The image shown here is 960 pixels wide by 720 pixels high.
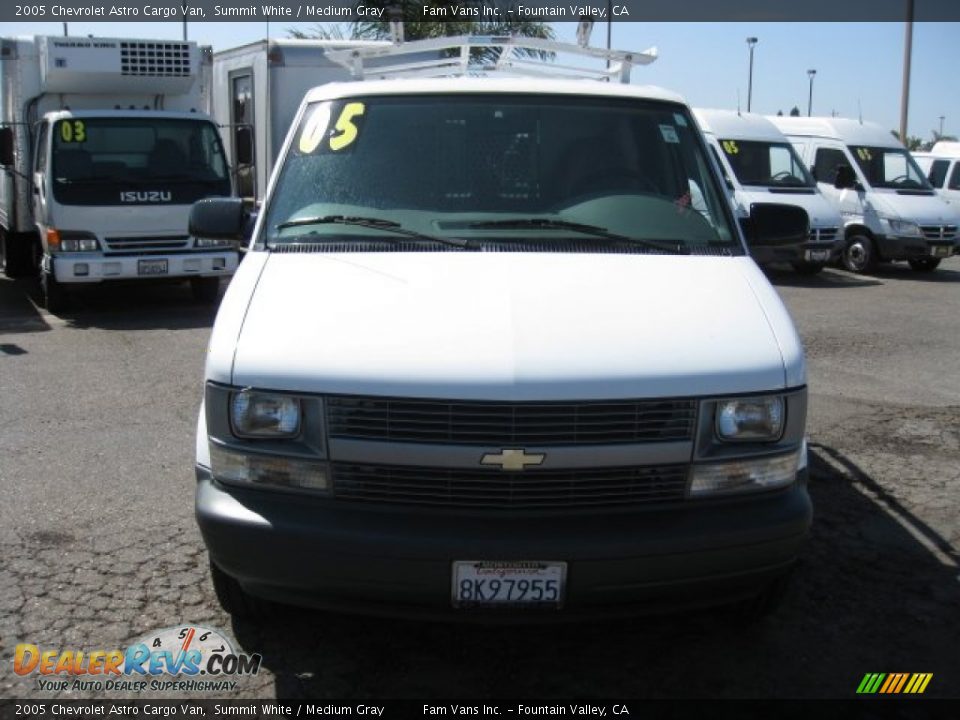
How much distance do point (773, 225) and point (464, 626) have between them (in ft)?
7.76

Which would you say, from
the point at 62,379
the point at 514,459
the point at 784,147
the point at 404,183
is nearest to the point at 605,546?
the point at 514,459

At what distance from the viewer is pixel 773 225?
498 centimetres

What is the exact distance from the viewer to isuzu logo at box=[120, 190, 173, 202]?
11.3m

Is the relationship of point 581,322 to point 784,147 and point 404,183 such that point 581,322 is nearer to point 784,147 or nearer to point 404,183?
point 404,183

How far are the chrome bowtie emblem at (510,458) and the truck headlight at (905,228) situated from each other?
48.8 feet

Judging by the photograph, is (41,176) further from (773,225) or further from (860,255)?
(860,255)

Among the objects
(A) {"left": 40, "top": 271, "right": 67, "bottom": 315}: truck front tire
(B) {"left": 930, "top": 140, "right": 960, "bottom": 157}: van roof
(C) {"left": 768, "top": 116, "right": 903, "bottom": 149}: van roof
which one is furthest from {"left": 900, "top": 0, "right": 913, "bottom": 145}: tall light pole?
(A) {"left": 40, "top": 271, "right": 67, "bottom": 315}: truck front tire

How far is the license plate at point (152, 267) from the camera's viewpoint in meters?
11.4

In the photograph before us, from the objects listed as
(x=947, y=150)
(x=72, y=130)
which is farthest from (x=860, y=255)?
(x=72, y=130)

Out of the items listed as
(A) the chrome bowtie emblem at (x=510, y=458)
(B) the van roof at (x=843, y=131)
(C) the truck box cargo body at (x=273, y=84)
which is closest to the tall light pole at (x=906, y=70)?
(B) the van roof at (x=843, y=131)

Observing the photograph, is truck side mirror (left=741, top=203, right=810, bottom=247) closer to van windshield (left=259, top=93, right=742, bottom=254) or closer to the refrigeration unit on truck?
van windshield (left=259, top=93, right=742, bottom=254)

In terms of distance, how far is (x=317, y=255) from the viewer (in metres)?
4.14

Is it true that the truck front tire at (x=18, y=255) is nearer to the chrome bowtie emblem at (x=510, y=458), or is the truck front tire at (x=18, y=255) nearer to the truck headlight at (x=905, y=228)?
the chrome bowtie emblem at (x=510, y=458)

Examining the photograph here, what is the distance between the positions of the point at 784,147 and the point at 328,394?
47.4ft
